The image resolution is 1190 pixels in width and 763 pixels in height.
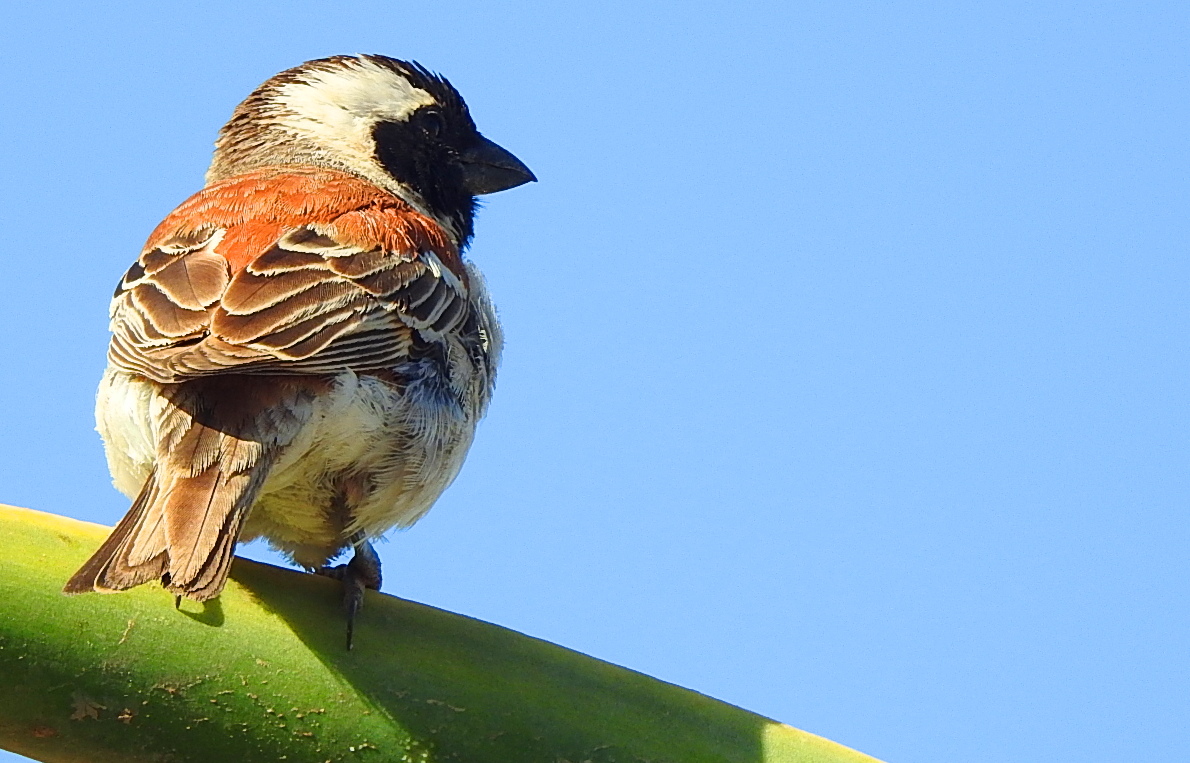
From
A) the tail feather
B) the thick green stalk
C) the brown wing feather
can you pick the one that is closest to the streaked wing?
the brown wing feather

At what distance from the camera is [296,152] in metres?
6.27

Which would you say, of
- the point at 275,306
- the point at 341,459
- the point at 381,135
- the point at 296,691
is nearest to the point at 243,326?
the point at 275,306

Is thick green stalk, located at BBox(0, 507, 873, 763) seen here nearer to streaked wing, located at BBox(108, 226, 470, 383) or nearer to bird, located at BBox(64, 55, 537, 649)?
bird, located at BBox(64, 55, 537, 649)

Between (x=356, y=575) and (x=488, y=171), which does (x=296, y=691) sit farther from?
(x=488, y=171)

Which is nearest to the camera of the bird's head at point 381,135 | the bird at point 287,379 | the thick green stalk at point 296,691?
the thick green stalk at point 296,691

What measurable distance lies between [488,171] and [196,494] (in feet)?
10.9

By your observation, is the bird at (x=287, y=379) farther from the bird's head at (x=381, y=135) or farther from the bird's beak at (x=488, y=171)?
the bird's beak at (x=488, y=171)

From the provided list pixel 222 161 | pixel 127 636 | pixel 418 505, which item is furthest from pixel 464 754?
pixel 222 161

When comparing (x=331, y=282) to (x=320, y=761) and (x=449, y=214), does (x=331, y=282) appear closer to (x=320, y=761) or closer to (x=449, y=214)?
(x=320, y=761)

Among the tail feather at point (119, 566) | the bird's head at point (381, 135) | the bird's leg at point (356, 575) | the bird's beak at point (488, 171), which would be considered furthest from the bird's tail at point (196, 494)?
the bird's beak at point (488, 171)

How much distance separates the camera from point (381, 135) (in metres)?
6.31

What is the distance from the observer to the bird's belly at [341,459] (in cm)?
394

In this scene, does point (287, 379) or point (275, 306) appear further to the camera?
point (275, 306)

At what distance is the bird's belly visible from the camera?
394 cm
